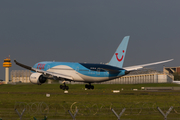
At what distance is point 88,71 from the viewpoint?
56031 millimetres

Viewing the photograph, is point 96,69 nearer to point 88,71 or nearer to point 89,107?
point 88,71

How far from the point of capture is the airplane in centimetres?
5449

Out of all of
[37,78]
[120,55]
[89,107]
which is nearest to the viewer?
[89,107]

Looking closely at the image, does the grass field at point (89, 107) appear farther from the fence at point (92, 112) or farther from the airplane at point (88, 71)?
the airplane at point (88, 71)

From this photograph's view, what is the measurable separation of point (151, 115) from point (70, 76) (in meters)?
36.0

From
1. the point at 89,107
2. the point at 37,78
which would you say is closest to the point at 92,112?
the point at 89,107

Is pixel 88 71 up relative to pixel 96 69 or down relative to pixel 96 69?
down

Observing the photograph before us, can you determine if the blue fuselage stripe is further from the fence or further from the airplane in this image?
the fence

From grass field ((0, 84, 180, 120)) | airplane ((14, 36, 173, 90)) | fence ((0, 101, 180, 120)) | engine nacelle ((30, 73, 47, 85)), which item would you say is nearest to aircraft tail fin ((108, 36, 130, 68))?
airplane ((14, 36, 173, 90))

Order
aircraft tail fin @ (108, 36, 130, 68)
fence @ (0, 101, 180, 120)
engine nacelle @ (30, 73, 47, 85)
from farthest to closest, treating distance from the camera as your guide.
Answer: aircraft tail fin @ (108, 36, 130, 68) < engine nacelle @ (30, 73, 47, 85) < fence @ (0, 101, 180, 120)

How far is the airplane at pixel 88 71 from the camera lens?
5449 centimetres

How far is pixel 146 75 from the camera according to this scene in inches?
4537

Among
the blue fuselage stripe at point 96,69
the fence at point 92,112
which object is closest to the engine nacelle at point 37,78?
the blue fuselage stripe at point 96,69

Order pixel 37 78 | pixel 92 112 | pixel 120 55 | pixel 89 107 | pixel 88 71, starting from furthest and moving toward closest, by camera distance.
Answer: pixel 120 55 < pixel 88 71 < pixel 37 78 < pixel 89 107 < pixel 92 112
